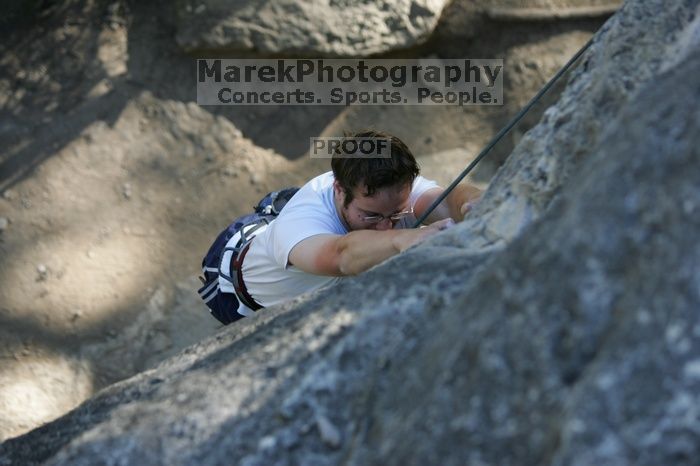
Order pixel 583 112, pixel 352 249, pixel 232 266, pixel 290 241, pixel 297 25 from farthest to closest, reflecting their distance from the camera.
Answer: pixel 297 25 → pixel 232 266 → pixel 290 241 → pixel 352 249 → pixel 583 112

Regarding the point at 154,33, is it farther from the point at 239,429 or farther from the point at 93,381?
the point at 239,429

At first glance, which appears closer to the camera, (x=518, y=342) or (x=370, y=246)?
(x=518, y=342)

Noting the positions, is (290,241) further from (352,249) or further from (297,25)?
(297,25)

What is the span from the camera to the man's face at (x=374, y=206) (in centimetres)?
231

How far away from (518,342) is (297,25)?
129 inches

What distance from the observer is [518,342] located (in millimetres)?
1084

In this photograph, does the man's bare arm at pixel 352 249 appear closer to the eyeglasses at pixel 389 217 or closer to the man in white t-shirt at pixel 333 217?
the man in white t-shirt at pixel 333 217

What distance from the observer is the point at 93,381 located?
151 inches

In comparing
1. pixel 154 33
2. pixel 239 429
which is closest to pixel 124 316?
pixel 154 33

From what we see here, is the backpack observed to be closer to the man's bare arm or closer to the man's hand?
the man's bare arm

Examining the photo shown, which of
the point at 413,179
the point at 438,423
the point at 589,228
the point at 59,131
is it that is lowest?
the point at 438,423

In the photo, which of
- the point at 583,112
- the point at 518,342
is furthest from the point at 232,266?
the point at 518,342

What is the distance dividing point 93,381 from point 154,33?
1.58 m

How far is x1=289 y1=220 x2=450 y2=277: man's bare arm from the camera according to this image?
1950 mm
